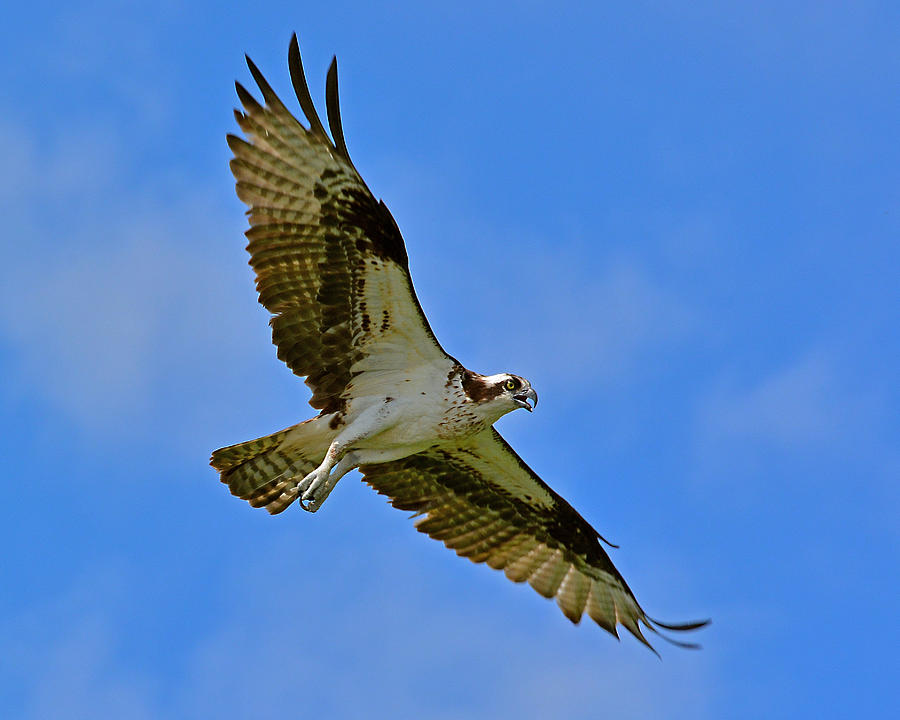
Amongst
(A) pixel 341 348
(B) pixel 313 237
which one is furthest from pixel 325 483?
(B) pixel 313 237

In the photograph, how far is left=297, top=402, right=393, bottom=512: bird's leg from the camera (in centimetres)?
1145

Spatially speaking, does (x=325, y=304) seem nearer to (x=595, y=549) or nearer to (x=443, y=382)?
(x=443, y=382)

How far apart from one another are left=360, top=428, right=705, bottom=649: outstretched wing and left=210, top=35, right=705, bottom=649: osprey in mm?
31

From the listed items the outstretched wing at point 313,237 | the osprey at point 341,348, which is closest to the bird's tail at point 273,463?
the osprey at point 341,348

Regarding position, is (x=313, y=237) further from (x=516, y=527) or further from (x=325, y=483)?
(x=516, y=527)

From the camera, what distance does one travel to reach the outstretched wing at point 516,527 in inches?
508

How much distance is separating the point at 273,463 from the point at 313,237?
2.16 m

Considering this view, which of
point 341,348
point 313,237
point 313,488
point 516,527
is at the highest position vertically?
point 516,527

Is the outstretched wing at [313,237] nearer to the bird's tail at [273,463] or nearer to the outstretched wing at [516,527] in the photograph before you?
the bird's tail at [273,463]

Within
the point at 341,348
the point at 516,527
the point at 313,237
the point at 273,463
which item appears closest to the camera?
the point at 313,237

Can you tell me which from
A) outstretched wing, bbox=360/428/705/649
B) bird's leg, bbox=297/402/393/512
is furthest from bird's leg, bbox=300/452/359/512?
outstretched wing, bbox=360/428/705/649

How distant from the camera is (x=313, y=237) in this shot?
1126 centimetres

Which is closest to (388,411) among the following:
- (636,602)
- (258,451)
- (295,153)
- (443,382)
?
(443,382)

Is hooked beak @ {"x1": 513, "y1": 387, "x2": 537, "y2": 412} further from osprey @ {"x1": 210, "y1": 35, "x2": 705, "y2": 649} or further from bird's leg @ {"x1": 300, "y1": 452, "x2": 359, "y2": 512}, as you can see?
bird's leg @ {"x1": 300, "y1": 452, "x2": 359, "y2": 512}
